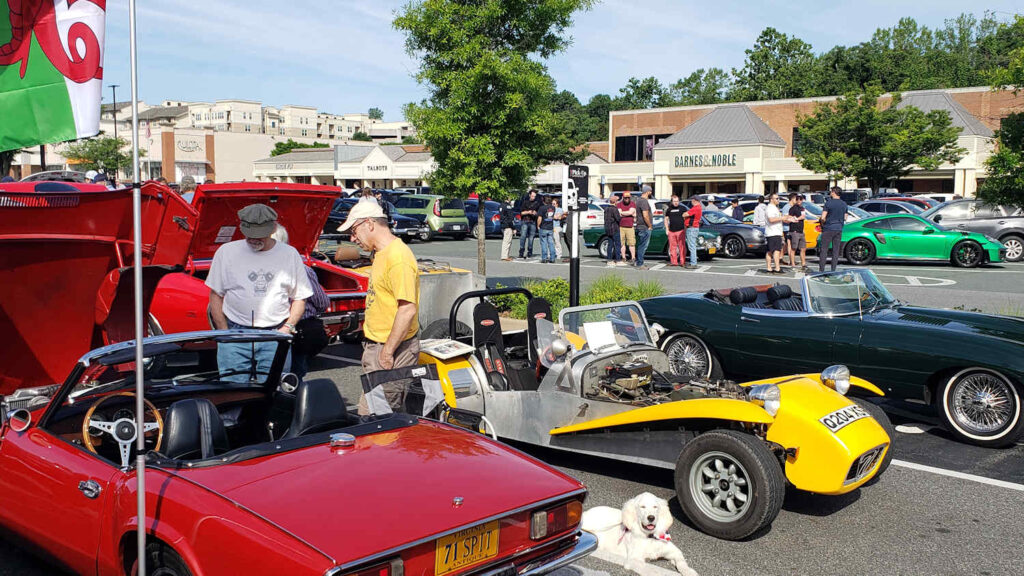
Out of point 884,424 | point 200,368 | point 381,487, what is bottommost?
point 884,424

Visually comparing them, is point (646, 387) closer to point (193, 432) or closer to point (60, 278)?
point (193, 432)

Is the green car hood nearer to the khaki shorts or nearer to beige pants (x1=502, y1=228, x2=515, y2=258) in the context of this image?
the khaki shorts

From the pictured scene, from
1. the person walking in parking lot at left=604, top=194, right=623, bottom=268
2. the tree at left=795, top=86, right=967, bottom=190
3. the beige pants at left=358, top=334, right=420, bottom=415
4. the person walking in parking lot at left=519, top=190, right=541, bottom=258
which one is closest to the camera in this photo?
the beige pants at left=358, top=334, right=420, bottom=415

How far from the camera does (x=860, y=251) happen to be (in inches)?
817

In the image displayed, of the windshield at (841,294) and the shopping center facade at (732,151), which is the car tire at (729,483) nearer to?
the windshield at (841,294)

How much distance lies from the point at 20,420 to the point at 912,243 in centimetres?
2010

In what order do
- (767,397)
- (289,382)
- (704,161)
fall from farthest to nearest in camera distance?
1. (704,161)
2. (767,397)
3. (289,382)

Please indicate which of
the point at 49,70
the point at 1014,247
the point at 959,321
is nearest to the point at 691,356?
the point at 959,321

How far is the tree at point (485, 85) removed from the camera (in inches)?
489

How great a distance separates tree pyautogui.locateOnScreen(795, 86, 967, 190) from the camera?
3762cm

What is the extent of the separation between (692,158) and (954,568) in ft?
167

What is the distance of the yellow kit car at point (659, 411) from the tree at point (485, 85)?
20.7 feet

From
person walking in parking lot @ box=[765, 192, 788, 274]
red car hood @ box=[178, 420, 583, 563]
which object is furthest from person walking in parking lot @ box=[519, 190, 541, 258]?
red car hood @ box=[178, 420, 583, 563]

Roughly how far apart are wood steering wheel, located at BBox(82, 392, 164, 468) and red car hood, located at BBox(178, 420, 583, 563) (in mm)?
293
